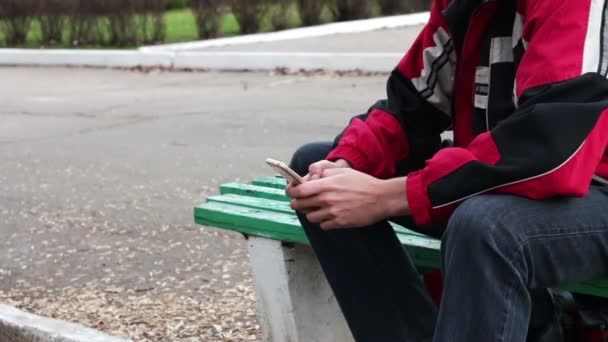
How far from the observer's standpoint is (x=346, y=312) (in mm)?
2668

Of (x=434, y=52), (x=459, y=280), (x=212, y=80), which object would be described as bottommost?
(x=212, y=80)

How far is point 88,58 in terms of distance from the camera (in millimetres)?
13773

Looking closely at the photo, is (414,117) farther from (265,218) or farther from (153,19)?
(153,19)

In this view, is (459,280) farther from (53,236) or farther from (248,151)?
(248,151)

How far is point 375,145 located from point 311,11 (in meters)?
14.4

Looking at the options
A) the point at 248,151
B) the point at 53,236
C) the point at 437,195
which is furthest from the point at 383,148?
the point at 248,151

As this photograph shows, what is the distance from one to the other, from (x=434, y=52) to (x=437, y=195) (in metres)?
0.57

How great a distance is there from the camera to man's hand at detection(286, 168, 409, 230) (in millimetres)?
2346

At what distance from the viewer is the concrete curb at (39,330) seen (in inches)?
135

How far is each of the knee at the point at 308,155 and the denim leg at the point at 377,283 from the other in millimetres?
208

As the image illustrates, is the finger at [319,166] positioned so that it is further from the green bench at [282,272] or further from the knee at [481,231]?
the knee at [481,231]

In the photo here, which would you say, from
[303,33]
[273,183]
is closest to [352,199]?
[273,183]

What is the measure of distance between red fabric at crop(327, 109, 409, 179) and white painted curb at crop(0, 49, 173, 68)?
10.2m

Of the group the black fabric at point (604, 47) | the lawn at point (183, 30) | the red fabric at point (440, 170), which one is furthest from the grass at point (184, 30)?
the black fabric at point (604, 47)
